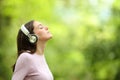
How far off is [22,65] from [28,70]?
50 mm

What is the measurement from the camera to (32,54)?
367cm

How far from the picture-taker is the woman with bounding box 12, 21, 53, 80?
3.59 metres

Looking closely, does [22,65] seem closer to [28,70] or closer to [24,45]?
[28,70]

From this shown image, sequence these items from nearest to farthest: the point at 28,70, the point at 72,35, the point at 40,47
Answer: the point at 28,70, the point at 40,47, the point at 72,35

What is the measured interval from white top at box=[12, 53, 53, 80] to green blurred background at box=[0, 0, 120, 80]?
914cm

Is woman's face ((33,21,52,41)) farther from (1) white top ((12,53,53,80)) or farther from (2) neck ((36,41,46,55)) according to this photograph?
(1) white top ((12,53,53,80))

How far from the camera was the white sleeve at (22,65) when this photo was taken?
3.58 m

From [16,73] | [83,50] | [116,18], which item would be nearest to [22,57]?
[16,73]

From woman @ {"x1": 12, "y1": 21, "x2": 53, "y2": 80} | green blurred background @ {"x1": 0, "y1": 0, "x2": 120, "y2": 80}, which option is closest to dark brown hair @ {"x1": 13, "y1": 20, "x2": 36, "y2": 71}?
woman @ {"x1": 12, "y1": 21, "x2": 53, "y2": 80}

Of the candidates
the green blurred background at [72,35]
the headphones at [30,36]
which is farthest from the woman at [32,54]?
the green blurred background at [72,35]

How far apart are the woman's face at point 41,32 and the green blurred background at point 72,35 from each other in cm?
901

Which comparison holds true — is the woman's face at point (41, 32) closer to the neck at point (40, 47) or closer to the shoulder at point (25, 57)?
the neck at point (40, 47)

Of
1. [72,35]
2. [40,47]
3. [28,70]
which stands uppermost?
[40,47]

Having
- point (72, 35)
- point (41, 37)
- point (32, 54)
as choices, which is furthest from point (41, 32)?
point (72, 35)
